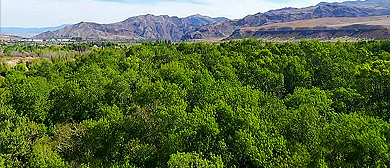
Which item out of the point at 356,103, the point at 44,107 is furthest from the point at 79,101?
the point at 356,103

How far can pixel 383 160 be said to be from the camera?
2738 cm

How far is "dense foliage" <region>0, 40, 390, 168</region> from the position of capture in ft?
98.5

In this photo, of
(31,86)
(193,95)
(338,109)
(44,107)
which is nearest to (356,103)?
(338,109)

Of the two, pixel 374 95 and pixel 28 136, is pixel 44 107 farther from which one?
pixel 374 95

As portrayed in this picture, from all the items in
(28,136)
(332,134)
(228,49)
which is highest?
(228,49)

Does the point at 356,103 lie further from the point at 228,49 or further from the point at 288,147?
the point at 228,49

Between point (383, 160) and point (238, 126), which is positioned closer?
point (383, 160)

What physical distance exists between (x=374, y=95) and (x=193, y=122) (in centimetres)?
3311

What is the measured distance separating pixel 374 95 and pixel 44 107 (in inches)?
2025

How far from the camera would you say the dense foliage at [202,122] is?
30.0 meters

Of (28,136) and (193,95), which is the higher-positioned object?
(193,95)

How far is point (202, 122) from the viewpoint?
113ft

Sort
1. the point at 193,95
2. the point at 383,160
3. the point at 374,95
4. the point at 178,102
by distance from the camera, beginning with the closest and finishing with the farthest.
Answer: the point at 383,160, the point at 178,102, the point at 193,95, the point at 374,95

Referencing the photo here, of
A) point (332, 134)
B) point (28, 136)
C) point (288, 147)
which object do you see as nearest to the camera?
point (332, 134)
